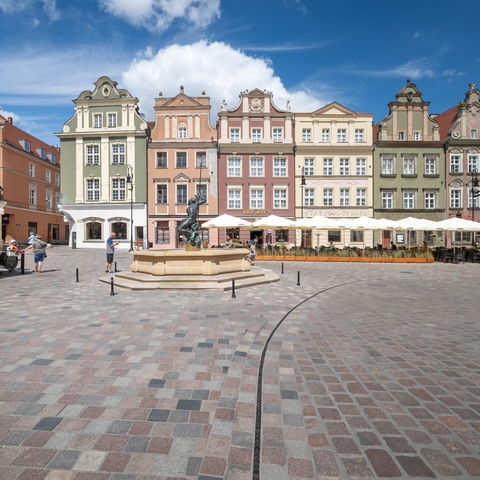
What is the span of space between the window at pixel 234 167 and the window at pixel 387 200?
625 inches

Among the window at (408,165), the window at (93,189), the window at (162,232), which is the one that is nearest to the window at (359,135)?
the window at (408,165)

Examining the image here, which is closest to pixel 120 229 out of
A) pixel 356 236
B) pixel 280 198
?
pixel 280 198

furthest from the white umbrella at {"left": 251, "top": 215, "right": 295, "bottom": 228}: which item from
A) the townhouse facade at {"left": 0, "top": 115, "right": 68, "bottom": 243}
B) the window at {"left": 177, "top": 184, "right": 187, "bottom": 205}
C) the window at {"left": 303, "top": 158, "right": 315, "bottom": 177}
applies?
the townhouse facade at {"left": 0, "top": 115, "right": 68, "bottom": 243}

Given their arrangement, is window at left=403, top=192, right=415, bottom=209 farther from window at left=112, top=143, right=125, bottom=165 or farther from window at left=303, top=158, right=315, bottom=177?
window at left=112, top=143, right=125, bottom=165

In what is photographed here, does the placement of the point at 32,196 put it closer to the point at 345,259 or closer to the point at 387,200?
the point at 345,259

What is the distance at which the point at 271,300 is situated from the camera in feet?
28.1

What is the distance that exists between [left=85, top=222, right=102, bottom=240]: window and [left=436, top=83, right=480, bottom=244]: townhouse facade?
A: 37.9 metres

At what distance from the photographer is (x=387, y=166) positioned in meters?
32.5

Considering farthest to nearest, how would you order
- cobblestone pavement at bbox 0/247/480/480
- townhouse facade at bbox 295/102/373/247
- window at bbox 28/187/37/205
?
window at bbox 28/187/37/205 < townhouse facade at bbox 295/102/373/247 < cobblestone pavement at bbox 0/247/480/480

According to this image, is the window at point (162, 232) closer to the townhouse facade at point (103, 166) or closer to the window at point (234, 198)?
the townhouse facade at point (103, 166)

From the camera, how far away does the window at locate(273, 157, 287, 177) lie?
106 feet

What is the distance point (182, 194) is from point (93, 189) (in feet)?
32.2

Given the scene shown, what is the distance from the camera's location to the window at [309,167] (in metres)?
32.5

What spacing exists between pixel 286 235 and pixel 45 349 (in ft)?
95.0
